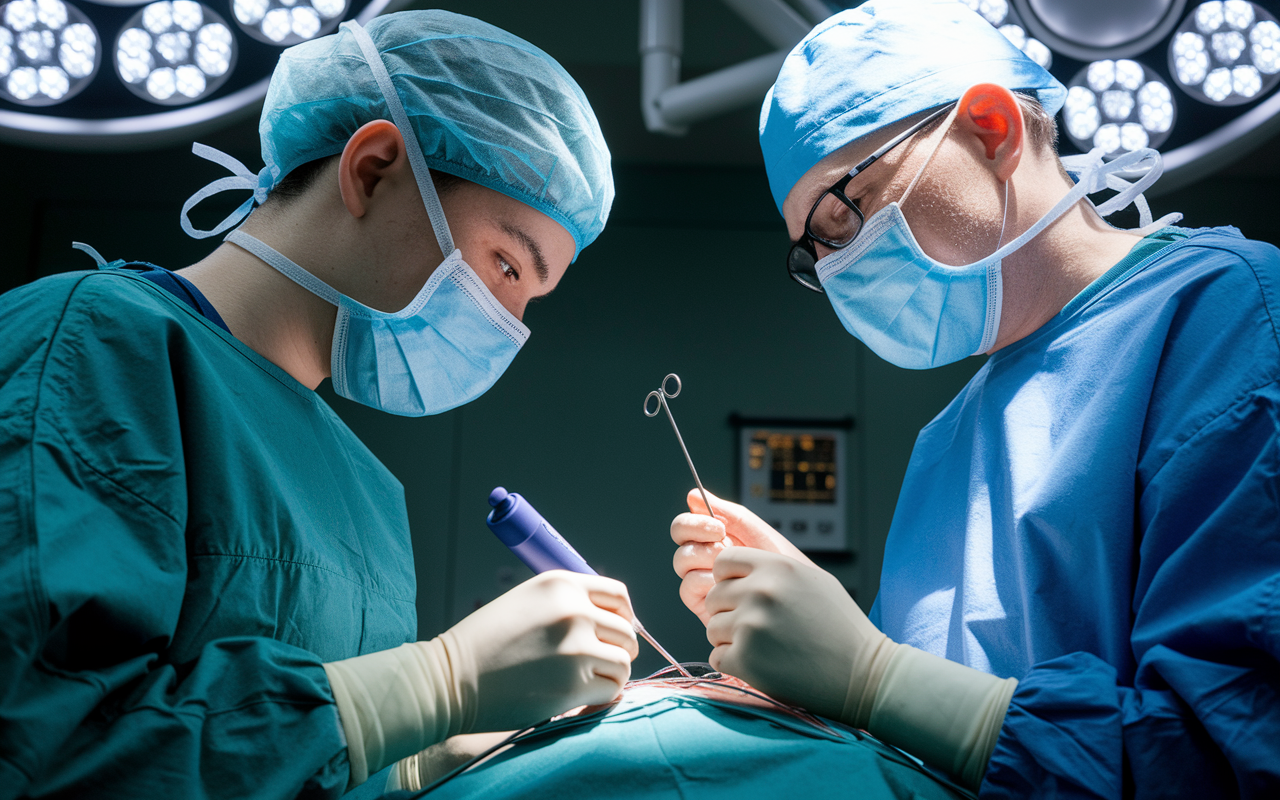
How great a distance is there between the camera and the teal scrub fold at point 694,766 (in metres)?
0.79

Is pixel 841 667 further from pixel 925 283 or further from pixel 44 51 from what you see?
pixel 44 51

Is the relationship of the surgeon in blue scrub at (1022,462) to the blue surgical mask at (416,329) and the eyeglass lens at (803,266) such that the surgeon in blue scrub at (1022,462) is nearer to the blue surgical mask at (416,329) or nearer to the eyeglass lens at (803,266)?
the eyeglass lens at (803,266)

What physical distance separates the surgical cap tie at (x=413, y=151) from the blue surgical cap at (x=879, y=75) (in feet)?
1.69

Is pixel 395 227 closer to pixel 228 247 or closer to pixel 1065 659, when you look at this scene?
pixel 228 247

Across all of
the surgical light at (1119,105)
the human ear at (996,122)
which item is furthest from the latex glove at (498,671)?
the surgical light at (1119,105)

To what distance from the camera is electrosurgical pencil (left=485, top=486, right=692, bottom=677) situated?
3.40 ft

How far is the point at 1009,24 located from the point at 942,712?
1.71m

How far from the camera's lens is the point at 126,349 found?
0.81m

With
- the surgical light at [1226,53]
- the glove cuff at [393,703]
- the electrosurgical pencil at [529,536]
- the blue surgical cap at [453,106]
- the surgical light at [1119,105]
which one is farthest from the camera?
the surgical light at [1119,105]

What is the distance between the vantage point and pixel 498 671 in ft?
2.99

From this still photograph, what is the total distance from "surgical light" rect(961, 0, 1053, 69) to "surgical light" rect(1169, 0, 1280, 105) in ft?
1.00

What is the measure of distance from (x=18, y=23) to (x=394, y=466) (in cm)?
164

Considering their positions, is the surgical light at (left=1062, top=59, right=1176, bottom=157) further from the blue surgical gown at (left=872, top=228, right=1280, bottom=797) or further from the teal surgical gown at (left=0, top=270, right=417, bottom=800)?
the teal surgical gown at (left=0, top=270, right=417, bottom=800)

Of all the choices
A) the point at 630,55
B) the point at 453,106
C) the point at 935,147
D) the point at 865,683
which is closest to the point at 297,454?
the point at 453,106
